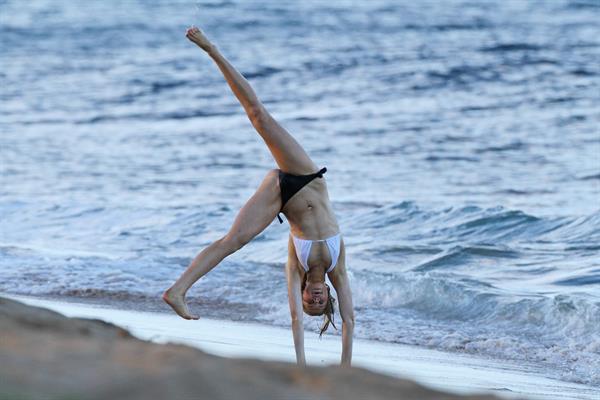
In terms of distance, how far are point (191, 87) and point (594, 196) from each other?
17.0 metres

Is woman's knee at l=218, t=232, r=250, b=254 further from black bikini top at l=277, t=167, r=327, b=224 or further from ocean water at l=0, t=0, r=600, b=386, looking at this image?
ocean water at l=0, t=0, r=600, b=386

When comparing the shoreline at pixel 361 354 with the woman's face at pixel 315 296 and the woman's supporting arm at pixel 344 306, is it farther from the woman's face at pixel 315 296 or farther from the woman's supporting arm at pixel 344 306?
the woman's face at pixel 315 296

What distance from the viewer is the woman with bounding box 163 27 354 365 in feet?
23.8

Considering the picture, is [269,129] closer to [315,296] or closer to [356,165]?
[315,296]

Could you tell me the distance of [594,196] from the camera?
17.7 metres

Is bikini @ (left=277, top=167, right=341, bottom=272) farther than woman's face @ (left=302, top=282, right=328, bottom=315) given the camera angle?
No

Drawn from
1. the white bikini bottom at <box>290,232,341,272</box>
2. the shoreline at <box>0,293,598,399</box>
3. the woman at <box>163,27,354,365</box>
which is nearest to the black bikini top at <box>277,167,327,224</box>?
the woman at <box>163,27,354,365</box>

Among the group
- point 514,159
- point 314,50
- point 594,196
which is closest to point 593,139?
point 514,159

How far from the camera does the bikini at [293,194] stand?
727 cm

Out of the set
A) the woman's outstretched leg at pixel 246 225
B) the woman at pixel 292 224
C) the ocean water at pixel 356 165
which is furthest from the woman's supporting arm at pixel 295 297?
the ocean water at pixel 356 165

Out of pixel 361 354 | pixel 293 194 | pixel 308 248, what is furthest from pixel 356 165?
pixel 293 194

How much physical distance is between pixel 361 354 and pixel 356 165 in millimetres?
12035

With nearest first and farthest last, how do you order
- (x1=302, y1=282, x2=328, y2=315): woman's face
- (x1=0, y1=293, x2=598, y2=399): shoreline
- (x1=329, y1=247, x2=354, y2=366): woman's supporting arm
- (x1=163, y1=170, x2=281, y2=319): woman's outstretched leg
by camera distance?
1. (x1=163, y1=170, x2=281, y2=319): woman's outstretched leg
2. (x1=329, y1=247, x2=354, y2=366): woman's supporting arm
3. (x1=302, y1=282, x2=328, y2=315): woman's face
4. (x1=0, y1=293, x2=598, y2=399): shoreline

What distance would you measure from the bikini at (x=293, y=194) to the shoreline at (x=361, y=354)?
661 millimetres
